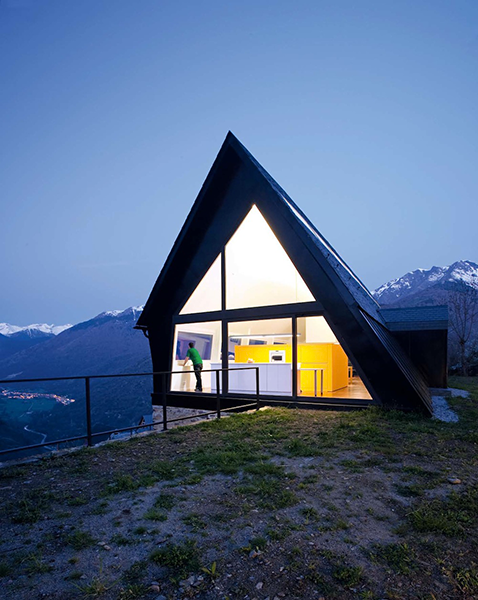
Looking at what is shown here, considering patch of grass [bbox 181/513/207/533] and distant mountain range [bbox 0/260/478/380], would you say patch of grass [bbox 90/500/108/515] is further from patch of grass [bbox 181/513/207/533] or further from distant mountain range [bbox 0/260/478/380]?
distant mountain range [bbox 0/260/478/380]

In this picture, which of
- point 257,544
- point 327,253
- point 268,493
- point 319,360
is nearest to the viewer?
point 257,544

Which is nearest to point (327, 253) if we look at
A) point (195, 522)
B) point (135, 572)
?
point (195, 522)

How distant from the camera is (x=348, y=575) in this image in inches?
Answer: 91.4

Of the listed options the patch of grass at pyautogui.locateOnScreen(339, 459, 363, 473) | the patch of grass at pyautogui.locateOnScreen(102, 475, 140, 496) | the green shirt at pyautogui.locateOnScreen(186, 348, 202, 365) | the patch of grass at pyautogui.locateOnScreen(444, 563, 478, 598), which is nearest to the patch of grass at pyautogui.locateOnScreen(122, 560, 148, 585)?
the patch of grass at pyautogui.locateOnScreen(102, 475, 140, 496)

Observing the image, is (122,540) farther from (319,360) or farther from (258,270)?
(319,360)

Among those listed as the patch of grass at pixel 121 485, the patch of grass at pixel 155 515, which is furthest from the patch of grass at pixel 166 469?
the patch of grass at pixel 155 515

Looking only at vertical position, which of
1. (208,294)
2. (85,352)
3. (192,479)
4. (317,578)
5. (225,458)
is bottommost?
(85,352)

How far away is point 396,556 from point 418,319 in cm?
1112

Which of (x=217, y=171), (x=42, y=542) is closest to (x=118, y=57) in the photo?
(x=217, y=171)

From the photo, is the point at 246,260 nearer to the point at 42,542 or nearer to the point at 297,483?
the point at 297,483

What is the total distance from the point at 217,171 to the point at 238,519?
9158 mm

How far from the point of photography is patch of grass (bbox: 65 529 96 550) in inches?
107

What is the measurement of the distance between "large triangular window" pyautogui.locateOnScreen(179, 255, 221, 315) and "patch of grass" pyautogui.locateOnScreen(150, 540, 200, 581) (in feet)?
28.0

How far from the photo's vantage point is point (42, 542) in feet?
9.09
